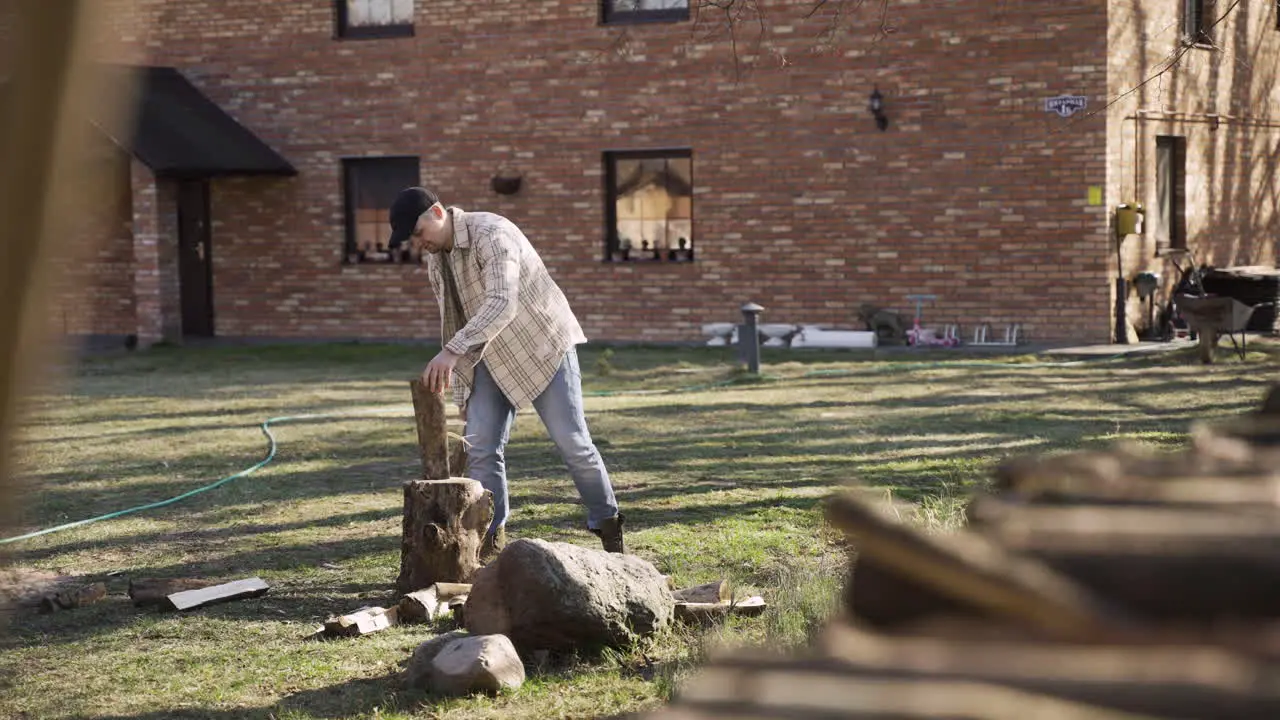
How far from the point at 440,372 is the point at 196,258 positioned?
1806cm

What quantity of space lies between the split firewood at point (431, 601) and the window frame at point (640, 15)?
14.6 metres

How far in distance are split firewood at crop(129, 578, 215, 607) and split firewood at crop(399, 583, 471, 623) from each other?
45.5 inches

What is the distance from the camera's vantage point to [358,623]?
22.2ft

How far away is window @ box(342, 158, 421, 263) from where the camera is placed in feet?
75.4

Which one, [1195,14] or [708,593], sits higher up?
[1195,14]

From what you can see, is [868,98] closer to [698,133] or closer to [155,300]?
[698,133]

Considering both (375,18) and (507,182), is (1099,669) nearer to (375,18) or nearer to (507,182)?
(507,182)

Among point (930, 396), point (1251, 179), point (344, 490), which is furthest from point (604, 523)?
point (1251, 179)

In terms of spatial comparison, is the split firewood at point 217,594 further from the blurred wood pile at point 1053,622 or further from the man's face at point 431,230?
the blurred wood pile at point 1053,622

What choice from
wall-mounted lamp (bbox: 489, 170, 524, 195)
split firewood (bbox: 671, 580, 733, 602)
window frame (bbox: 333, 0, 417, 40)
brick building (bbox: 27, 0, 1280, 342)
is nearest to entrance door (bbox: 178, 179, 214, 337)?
brick building (bbox: 27, 0, 1280, 342)

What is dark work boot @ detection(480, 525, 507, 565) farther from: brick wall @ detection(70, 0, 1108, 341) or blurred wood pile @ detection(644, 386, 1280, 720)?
brick wall @ detection(70, 0, 1108, 341)

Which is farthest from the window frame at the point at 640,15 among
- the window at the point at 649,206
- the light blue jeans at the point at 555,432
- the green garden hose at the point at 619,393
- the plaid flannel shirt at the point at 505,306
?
the light blue jeans at the point at 555,432

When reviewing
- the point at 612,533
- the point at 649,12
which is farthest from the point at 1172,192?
the point at 612,533

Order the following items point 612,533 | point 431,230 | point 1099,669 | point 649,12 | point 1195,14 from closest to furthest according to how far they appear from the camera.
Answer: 1. point 1099,669
2. point 431,230
3. point 612,533
4. point 649,12
5. point 1195,14
